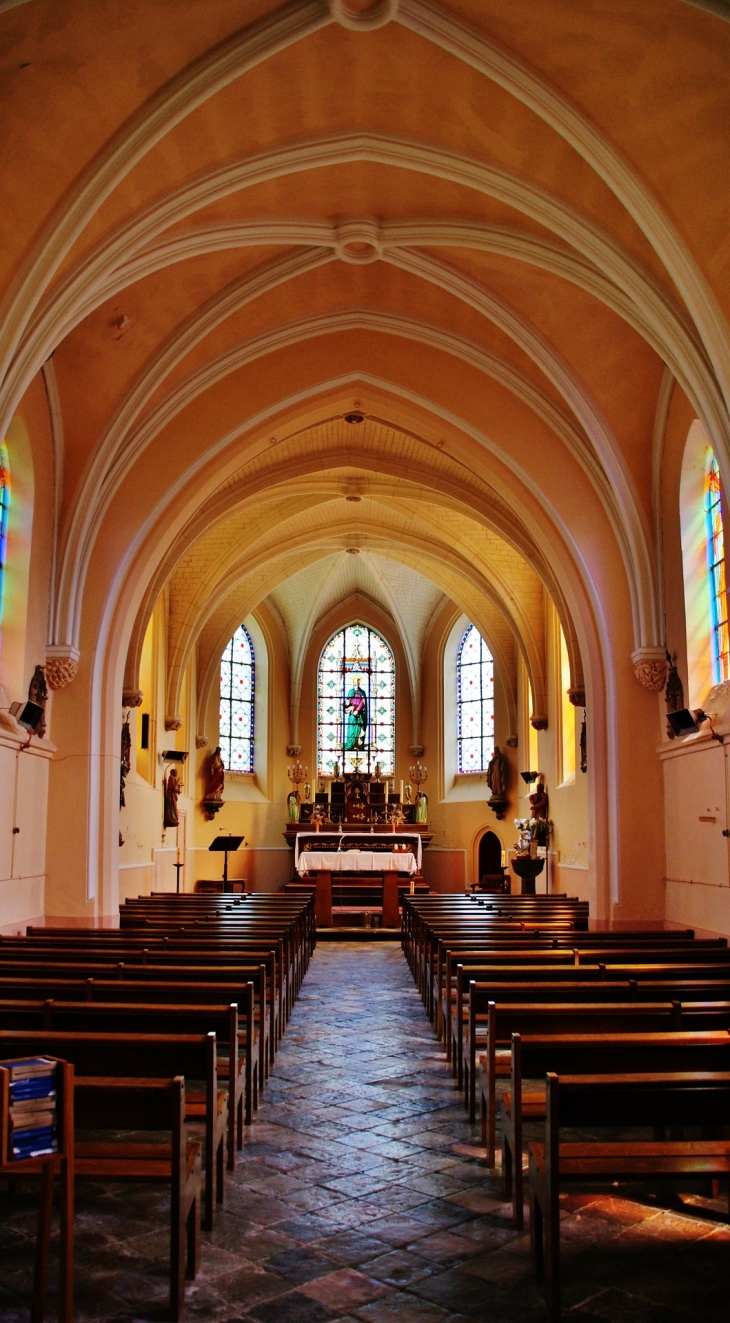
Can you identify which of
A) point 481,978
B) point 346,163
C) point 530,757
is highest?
point 346,163

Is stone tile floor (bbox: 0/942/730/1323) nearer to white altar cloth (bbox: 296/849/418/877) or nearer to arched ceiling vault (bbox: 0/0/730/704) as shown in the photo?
arched ceiling vault (bbox: 0/0/730/704)

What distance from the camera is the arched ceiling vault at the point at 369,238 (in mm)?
8000

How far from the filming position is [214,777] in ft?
79.9

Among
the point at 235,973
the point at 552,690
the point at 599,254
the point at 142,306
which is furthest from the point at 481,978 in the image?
the point at 552,690

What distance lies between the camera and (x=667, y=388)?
12023mm

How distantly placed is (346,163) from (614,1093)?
9.23 meters

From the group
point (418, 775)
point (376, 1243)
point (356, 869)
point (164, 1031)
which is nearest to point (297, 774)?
point (418, 775)

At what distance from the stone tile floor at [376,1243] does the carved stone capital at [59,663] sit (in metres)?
7.24

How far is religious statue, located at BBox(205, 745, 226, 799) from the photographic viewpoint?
2433 centimetres

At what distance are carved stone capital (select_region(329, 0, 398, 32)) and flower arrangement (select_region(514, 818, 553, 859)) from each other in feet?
45.4

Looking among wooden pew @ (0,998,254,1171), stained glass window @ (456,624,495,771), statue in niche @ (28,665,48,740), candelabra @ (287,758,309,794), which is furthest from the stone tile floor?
stained glass window @ (456,624,495,771)

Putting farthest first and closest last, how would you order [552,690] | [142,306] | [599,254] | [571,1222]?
[552,690] → [142,306] → [599,254] → [571,1222]

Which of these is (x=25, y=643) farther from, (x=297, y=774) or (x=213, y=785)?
(x=297, y=774)

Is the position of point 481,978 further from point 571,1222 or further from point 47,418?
point 47,418
